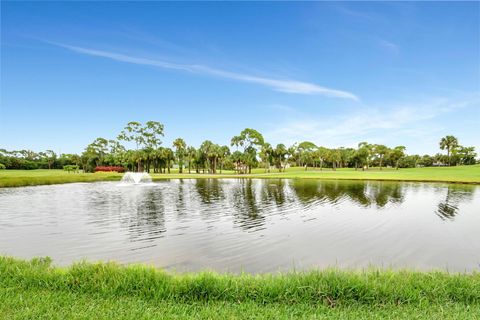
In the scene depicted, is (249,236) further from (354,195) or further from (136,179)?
(136,179)

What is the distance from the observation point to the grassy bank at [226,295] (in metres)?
4.50

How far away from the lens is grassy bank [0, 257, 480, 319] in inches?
177

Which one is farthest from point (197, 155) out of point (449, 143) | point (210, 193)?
point (449, 143)

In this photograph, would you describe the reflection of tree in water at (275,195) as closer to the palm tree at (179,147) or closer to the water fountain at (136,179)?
the water fountain at (136,179)

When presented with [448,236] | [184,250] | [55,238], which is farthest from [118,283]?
[448,236]

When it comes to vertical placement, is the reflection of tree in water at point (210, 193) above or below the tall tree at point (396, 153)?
below

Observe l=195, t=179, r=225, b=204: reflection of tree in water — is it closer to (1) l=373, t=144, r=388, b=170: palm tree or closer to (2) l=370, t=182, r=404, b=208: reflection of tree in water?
(2) l=370, t=182, r=404, b=208: reflection of tree in water

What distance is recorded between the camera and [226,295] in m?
5.20

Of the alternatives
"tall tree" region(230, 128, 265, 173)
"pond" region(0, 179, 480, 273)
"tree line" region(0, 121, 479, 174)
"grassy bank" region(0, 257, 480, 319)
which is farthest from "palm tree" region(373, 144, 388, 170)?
"grassy bank" region(0, 257, 480, 319)

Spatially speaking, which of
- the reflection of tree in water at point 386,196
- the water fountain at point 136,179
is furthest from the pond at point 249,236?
the water fountain at point 136,179

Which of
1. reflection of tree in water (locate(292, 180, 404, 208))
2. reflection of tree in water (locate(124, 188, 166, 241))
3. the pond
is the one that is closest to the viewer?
the pond

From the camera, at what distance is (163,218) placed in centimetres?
1641

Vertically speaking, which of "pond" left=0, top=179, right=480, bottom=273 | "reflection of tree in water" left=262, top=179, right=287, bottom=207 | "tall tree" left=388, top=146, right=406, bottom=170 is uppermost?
"tall tree" left=388, top=146, right=406, bottom=170

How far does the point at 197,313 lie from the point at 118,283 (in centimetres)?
207
